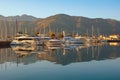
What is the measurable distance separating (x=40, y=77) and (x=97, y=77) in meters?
4.61

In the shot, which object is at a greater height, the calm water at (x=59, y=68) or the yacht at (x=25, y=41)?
the yacht at (x=25, y=41)

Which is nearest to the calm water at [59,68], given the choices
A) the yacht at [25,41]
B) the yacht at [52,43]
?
the yacht at [25,41]

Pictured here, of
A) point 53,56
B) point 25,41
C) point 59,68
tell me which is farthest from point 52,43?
point 59,68

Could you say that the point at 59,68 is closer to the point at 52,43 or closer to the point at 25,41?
the point at 25,41

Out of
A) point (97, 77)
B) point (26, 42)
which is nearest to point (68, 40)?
point (26, 42)

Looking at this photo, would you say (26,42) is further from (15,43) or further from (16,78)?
(16,78)

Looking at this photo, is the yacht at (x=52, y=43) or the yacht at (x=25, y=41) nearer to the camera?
the yacht at (x=25, y=41)

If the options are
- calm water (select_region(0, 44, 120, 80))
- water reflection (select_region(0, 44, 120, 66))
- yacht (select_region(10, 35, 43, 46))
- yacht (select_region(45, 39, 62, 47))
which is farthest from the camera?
yacht (select_region(45, 39, 62, 47))

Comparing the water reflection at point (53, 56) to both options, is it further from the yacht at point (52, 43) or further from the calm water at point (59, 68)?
the yacht at point (52, 43)

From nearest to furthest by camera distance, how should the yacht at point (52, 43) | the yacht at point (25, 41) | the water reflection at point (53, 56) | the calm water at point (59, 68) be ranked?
the calm water at point (59, 68), the water reflection at point (53, 56), the yacht at point (25, 41), the yacht at point (52, 43)

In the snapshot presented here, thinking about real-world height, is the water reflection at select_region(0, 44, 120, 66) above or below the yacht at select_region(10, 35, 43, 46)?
below

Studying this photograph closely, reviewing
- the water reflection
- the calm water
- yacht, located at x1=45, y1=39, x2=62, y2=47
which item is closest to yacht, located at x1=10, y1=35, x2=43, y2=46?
yacht, located at x1=45, y1=39, x2=62, y2=47

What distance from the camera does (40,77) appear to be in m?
22.1

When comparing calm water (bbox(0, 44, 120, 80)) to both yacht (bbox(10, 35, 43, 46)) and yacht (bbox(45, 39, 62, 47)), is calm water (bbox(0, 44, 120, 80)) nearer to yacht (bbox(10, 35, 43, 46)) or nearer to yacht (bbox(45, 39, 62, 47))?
yacht (bbox(10, 35, 43, 46))
